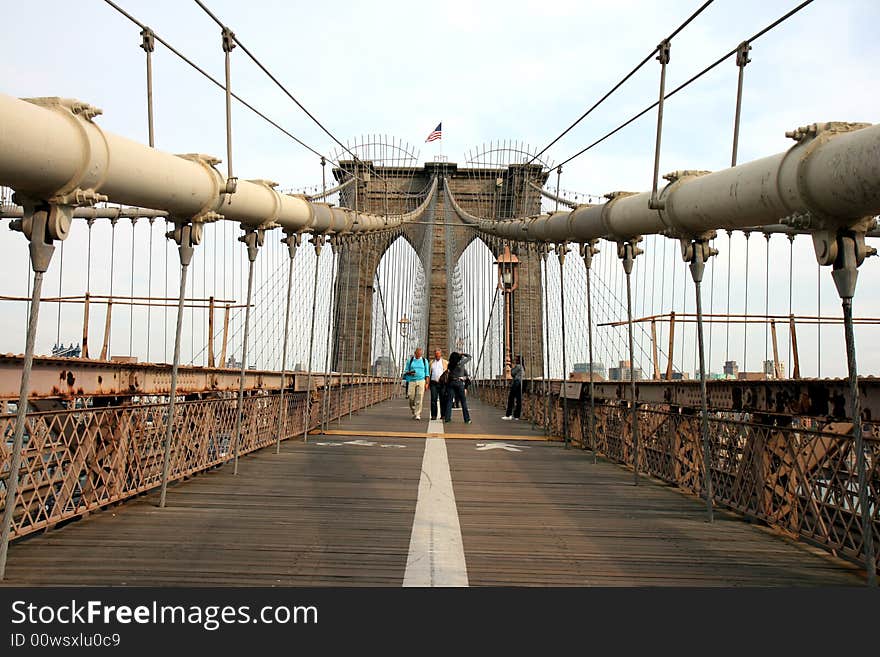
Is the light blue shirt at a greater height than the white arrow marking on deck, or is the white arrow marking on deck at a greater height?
the light blue shirt

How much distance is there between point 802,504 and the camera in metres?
4.91

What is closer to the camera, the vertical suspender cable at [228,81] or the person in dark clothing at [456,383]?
the vertical suspender cable at [228,81]

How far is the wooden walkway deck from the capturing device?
393 centimetres

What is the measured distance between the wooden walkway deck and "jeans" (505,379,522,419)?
8876 millimetres

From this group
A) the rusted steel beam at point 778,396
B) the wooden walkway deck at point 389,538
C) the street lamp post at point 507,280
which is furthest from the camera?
the street lamp post at point 507,280

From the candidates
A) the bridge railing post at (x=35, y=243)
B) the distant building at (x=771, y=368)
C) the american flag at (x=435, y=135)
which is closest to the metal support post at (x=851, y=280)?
the bridge railing post at (x=35, y=243)

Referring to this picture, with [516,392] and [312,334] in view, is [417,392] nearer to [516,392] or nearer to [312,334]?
[516,392]

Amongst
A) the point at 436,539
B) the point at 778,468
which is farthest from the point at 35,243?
the point at 778,468

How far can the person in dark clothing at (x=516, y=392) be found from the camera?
16469 mm

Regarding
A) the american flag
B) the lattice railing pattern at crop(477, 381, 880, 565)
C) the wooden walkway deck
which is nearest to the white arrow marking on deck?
the lattice railing pattern at crop(477, 381, 880, 565)

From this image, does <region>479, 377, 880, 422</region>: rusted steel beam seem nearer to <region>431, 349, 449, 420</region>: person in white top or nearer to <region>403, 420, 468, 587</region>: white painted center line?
<region>403, 420, 468, 587</region>: white painted center line

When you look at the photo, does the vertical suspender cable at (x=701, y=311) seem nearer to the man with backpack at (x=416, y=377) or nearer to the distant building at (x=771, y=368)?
the distant building at (x=771, y=368)

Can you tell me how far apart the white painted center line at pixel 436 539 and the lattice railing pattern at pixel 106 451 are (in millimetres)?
1920
